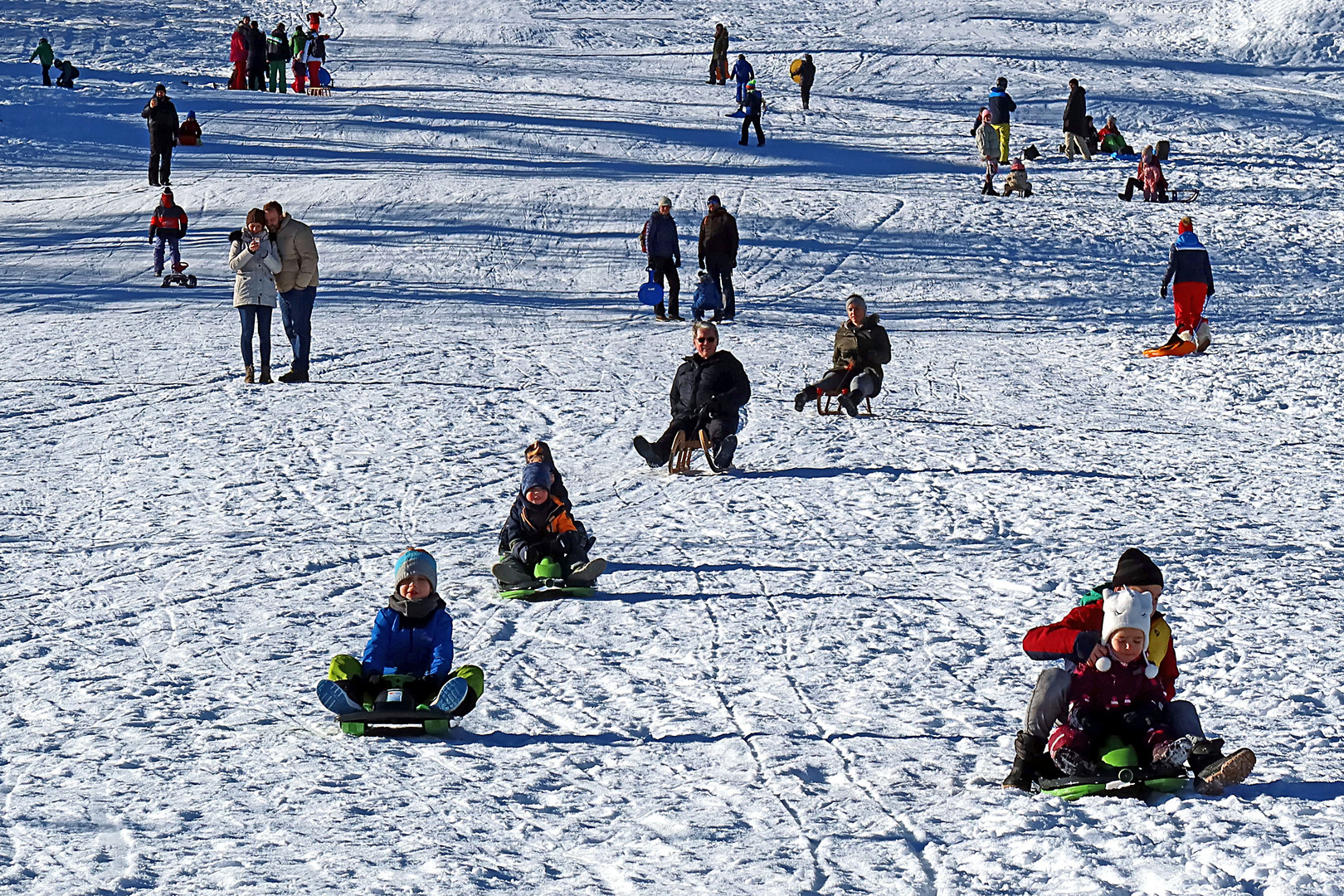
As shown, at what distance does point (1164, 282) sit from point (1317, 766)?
11122 millimetres

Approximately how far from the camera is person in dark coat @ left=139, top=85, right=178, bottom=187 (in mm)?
22656

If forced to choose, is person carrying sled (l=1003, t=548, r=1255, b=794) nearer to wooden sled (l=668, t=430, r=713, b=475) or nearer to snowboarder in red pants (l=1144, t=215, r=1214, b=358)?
wooden sled (l=668, t=430, r=713, b=475)

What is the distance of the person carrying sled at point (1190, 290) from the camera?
16156 millimetres

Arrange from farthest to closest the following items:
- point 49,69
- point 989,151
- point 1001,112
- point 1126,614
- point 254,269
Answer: point 49,69, point 1001,112, point 989,151, point 254,269, point 1126,614

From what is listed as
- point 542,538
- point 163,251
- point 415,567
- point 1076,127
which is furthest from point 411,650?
point 1076,127

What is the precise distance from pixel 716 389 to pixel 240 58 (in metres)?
23.0

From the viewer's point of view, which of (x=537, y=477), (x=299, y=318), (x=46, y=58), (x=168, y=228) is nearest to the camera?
(x=537, y=477)

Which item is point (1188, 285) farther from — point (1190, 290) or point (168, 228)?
point (168, 228)

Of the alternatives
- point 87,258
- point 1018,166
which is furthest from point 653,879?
point 1018,166

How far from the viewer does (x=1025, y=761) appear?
5570mm

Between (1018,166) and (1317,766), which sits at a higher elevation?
(1018,166)

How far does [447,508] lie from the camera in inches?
407

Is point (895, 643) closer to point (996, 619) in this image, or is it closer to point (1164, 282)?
point (996, 619)

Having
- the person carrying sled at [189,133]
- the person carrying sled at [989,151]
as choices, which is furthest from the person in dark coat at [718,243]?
the person carrying sled at [189,133]
